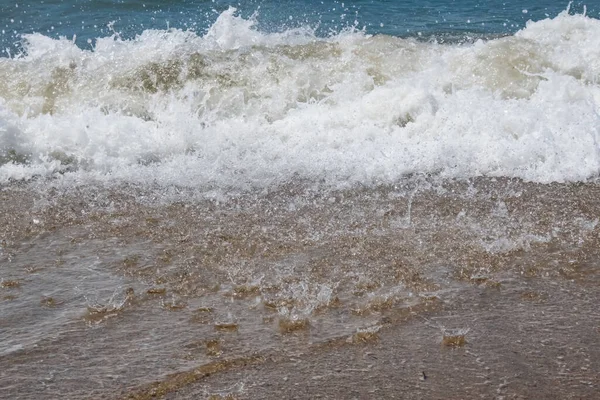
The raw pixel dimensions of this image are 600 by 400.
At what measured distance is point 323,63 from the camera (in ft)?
23.6

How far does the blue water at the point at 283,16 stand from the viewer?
9898 millimetres

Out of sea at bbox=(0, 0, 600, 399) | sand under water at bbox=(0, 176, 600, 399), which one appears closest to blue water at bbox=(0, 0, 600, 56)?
sea at bbox=(0, 0, 600, 399)

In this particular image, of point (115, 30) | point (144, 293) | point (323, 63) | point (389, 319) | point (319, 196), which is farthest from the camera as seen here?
point (115, 30)

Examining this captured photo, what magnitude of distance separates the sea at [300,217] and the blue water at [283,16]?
1757 millimetres

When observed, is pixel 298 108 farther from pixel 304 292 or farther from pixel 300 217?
pixel 304 292

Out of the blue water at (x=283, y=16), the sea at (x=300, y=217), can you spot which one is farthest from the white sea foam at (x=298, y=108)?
the blue water at (x=283, y=16)

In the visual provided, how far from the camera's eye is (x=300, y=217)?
4660 mm

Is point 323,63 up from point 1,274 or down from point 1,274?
up

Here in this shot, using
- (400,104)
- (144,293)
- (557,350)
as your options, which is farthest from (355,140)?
(557,350)

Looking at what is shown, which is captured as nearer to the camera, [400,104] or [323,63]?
[400,104]

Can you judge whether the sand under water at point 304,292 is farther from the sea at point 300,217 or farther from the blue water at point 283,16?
the blue water at point 283,16

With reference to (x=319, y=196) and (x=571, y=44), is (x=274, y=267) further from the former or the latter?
(x=571, y=44)

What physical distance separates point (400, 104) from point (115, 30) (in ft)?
17.2

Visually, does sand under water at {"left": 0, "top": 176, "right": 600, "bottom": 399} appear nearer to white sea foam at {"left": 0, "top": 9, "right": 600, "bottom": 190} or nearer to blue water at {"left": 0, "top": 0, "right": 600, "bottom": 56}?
white sea foam at {"left": 0, "top": 9, "right": 600, "bottom": 190}
